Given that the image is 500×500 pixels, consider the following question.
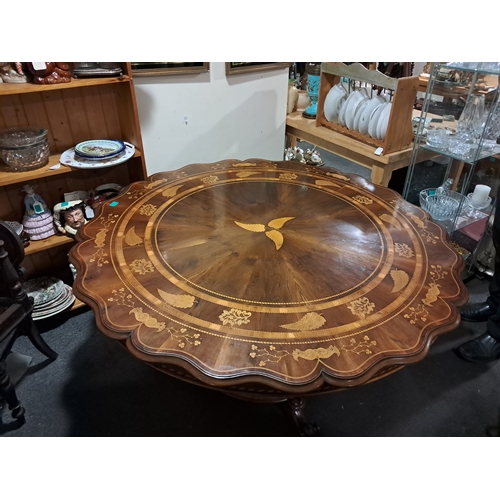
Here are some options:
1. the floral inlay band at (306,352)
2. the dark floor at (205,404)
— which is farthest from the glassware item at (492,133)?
the floral inlay band at (306,352)

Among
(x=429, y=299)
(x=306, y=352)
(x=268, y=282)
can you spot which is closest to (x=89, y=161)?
(x=268, y=282)

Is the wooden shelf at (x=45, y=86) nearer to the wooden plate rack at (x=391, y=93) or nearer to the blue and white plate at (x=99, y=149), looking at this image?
the blue and white plate at (x=99, y=149)

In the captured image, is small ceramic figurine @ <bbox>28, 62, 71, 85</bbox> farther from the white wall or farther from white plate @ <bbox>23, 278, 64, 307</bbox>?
white plate @ <bbox>23, 278, 64, 307</bbox>

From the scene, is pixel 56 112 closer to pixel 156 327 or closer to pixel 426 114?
pixel 156 327

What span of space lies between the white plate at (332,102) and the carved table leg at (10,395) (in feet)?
7.65

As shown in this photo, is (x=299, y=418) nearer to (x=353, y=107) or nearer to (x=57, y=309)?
(x=57, y=309)

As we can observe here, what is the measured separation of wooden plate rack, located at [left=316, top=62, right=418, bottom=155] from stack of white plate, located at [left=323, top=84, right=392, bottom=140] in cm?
4

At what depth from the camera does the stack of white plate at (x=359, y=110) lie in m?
2.32

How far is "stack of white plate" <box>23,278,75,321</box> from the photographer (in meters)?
1.89

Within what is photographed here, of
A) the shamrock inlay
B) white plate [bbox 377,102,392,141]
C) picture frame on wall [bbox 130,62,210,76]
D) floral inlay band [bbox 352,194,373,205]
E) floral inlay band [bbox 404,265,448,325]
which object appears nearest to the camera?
floral inlay band [bbox 404,265,448,325]

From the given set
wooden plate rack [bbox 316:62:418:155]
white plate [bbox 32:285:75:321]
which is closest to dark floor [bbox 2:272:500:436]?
white plate [bbox 32:285:75:321]

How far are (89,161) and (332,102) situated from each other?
163cm

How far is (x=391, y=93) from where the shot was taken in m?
2.30

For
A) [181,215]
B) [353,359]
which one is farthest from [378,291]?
[181,215]
